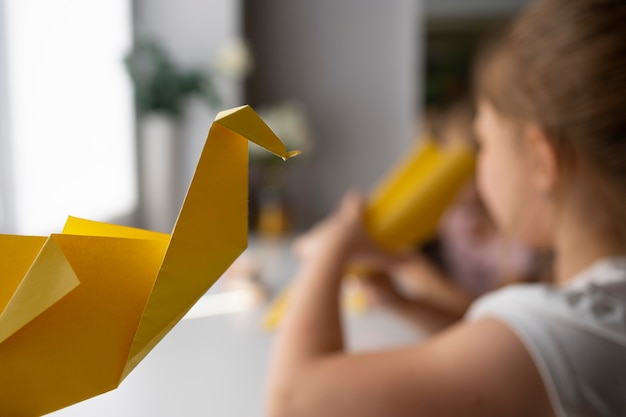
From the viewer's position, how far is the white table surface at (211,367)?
56 centimetres

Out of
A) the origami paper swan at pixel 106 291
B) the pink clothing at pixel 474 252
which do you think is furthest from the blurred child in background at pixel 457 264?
the origami paper swan at pixel 106 291

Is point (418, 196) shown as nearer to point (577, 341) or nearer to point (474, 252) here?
point (577, 341)

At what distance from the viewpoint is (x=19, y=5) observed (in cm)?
94

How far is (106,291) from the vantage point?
0.16 meters

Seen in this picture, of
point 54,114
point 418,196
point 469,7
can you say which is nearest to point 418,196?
point 418,196

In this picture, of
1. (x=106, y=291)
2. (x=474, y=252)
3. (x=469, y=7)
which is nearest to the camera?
(x=106, y=291)

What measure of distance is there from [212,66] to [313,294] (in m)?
1.35

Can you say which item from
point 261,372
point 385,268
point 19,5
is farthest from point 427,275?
point 19,5

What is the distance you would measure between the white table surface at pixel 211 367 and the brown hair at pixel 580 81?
1.25 ft

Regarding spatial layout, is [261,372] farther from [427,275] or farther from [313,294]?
[427,275]

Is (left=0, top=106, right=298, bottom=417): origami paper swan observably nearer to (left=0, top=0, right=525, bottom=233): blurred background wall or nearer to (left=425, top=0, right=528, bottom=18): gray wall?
(left=0, top=0, right=525, bottom=233): blurred background wall

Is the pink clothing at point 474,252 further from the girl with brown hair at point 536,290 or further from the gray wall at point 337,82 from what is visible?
the girl with brown hair at point 536,290

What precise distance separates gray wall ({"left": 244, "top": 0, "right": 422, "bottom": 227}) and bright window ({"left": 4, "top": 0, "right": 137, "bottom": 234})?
1000mm

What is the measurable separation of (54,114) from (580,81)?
33.0 inches
